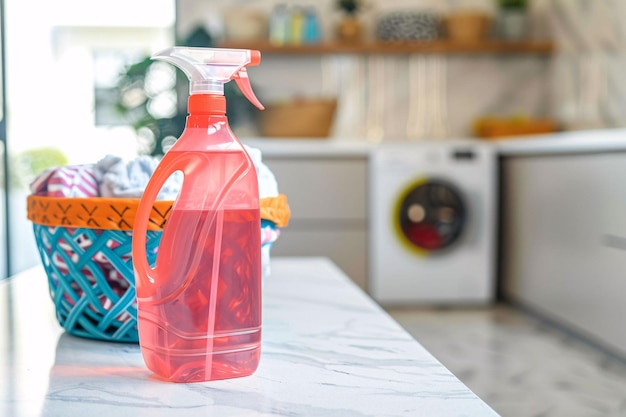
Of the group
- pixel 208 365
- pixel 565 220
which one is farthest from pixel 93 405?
pixel 565 220

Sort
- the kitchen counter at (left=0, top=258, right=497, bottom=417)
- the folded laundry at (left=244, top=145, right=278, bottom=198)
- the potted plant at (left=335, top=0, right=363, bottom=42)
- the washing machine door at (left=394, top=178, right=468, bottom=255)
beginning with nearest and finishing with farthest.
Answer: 1. the kitchen counter at (left=0, top=258, right=497, bottom=417)
2. the folded laundry at (left=244, top=145, right=278, bottom=198)
3. the washing machine door at (left=394, top=178, right=468, bottom=255)
4. the potted plant at (left=335, top=0, right=363, bottom=42)

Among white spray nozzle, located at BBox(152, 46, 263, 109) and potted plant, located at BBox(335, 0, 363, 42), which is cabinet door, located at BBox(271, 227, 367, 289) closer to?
potted plant, located at BBox(335, 0, 363, 42)

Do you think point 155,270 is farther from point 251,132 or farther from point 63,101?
point 63,101

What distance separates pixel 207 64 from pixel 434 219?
2.95m

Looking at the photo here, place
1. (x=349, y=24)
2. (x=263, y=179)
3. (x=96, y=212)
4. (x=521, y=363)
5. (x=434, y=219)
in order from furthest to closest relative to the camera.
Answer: (x=349, y=24) → (x=434, y=219) → (x=521, y=363) → (x=263, y=179) → (x=96, y=212)

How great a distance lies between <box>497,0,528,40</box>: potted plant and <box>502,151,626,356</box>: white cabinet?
0.96 metres

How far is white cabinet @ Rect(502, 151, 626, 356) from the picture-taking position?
2.53m

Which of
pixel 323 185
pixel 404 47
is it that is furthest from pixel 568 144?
pixel 404 47

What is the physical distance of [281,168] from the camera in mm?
3584

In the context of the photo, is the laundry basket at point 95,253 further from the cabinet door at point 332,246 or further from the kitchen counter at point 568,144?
the cabinet door at point 332,246

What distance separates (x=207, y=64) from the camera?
0.69 meters

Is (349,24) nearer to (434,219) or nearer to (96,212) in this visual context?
(434,219)

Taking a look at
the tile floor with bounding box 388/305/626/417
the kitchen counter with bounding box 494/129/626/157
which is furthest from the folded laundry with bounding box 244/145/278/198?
the kitchen counter with bounding box 494/129/626/157

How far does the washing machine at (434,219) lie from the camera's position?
3.57 metres
